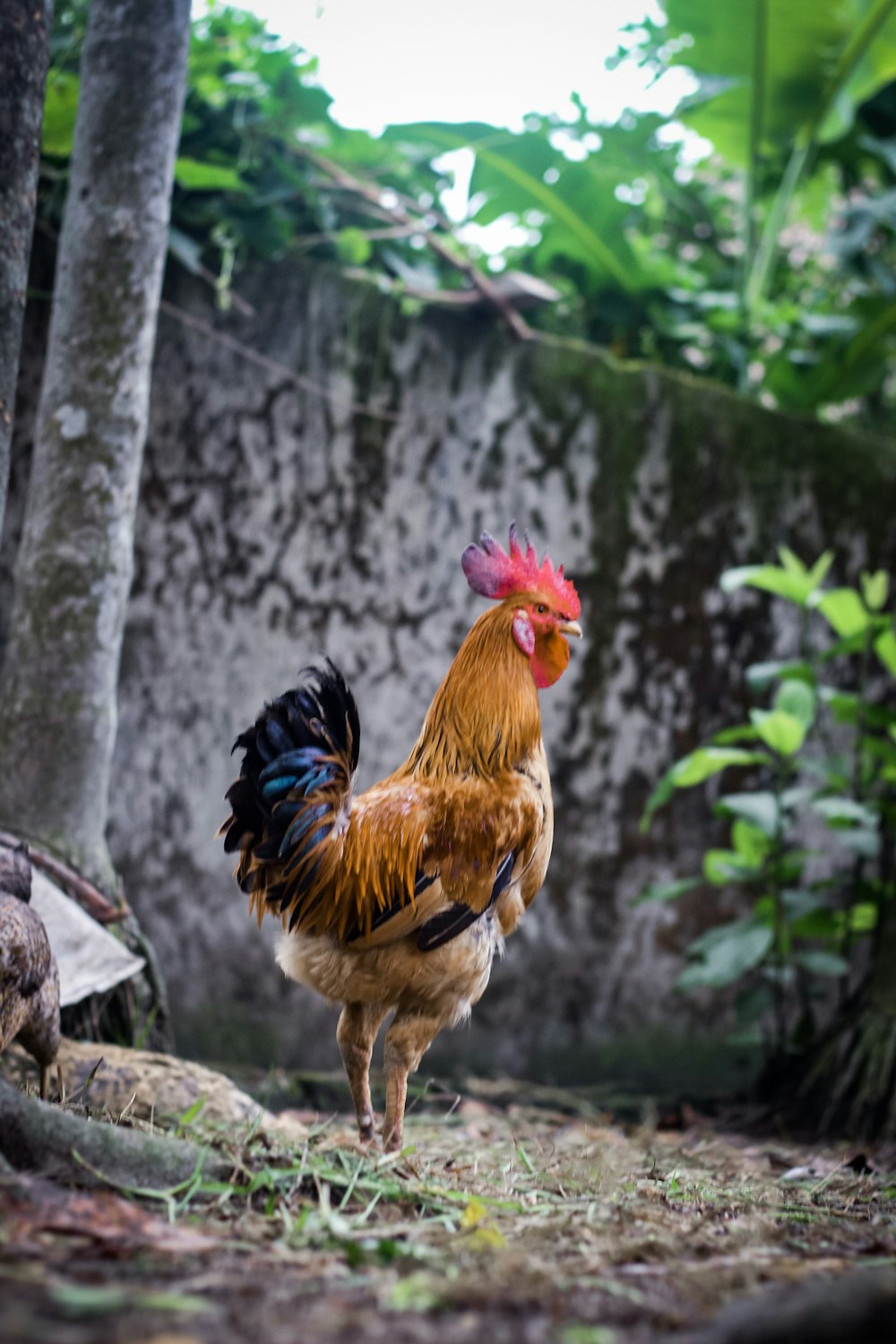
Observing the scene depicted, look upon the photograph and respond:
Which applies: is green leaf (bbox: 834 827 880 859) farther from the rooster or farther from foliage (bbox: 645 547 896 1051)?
the rooster

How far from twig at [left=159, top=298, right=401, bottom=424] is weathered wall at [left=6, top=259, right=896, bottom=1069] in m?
0.02

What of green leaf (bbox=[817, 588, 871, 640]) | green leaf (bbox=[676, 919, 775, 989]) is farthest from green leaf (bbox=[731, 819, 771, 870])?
green leaf (bbox=[817, 588, 871, 640])

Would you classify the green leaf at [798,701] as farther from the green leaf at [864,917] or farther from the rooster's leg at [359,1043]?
the rooster's leg at [359,1043]

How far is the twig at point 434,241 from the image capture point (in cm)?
465

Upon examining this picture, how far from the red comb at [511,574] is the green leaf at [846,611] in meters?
1.78

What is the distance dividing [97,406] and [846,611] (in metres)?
3.01

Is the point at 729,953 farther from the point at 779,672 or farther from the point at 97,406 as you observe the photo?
the point at 97,406

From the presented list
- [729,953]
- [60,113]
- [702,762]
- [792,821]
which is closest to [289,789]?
[702,762]

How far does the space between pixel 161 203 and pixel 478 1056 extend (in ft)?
11.6

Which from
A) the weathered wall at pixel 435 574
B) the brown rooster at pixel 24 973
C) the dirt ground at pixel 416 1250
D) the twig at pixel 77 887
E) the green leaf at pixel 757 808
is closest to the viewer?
the dirt ground at pixel 416 1250

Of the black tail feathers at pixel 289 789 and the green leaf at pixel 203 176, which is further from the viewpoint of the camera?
the green leaf at pixel 203 176

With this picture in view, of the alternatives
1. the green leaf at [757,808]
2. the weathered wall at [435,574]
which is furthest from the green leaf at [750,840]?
the weathered wall at [435,574]

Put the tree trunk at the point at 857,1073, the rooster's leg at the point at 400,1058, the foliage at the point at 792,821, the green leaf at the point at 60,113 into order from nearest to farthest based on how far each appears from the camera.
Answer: the rooster's leg at the point at 400,1058 → the tree trunk at the point at 857,1073 → the green leaf at the point at 60,113 → the foliage at the point at 792,821

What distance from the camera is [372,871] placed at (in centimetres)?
247
